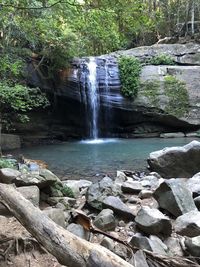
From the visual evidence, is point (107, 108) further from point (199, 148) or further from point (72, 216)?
point (72, 216)

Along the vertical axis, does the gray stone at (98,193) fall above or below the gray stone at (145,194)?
above

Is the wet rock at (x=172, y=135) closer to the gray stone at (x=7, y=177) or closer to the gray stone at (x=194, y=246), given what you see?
the gray stone at (x=7, y=177)

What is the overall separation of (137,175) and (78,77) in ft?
26.5

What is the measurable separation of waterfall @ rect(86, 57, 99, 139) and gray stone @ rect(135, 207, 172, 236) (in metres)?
11.7

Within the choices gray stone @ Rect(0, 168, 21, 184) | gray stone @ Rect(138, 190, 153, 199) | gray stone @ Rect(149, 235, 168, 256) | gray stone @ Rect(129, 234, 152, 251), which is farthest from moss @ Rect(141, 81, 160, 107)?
gray stone @ Rect(129, 234, 152, 251)

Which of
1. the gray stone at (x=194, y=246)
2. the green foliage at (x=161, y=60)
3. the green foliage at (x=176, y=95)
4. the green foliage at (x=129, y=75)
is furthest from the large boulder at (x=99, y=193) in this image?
the green foliage at (x=161, y=60)

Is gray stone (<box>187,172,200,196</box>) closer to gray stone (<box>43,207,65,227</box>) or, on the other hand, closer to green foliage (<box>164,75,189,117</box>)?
gray stone (<box>43,207,65,227</box>)

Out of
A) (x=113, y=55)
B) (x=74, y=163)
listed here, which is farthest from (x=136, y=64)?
(x=74, y=163)

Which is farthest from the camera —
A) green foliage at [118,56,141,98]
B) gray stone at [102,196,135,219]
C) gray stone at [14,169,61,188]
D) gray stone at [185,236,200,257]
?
green foliage at [118,56,141,98]

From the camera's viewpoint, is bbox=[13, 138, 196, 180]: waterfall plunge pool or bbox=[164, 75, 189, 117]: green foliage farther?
bbox=[164, 75, 189, 117]: green foliage

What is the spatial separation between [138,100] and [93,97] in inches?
76.5

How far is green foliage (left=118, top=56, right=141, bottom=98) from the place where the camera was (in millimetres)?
15070

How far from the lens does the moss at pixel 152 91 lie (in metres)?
15.1

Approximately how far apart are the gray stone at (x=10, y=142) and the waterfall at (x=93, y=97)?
11.1 feet
